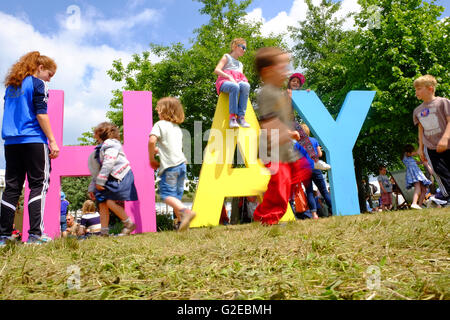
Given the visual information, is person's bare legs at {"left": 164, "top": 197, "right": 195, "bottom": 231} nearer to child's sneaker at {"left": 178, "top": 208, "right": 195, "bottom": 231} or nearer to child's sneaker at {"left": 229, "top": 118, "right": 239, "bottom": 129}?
child's sneaker at {"left": 178, "top": 208, "right": 195, "bottom": 231}

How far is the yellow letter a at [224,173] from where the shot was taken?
5098 mm

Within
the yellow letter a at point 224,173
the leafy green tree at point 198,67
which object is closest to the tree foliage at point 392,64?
the leafy green tree at point 198,67

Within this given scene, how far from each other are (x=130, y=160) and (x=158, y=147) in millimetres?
1210

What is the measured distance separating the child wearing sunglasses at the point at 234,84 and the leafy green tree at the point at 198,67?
31.6 feet

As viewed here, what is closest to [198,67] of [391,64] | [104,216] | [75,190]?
[391,64]

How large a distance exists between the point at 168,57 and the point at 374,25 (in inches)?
426

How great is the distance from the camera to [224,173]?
17.2ft

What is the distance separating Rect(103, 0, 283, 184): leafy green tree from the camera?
15.2 metres

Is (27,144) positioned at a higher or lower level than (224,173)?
higher

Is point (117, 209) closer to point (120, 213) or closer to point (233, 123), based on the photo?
point (120, 213)

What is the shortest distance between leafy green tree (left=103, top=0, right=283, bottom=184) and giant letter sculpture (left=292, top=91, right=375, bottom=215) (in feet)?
30.9

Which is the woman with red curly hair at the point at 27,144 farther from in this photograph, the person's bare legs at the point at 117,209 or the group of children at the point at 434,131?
the group of children at the point at 434,131

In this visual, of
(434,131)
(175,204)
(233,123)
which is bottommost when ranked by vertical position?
(175,204)
